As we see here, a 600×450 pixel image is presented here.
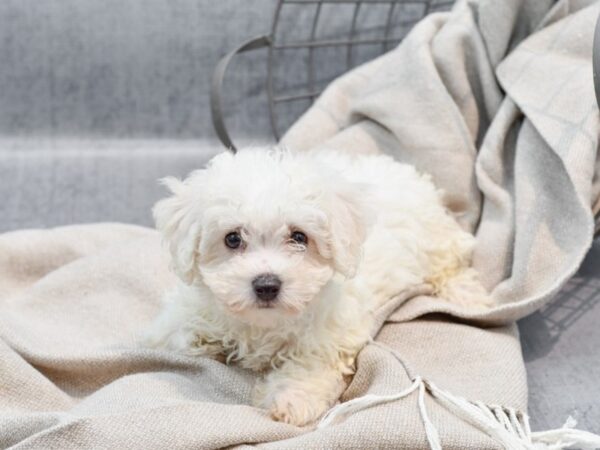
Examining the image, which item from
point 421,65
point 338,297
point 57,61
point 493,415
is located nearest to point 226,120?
point 57,61

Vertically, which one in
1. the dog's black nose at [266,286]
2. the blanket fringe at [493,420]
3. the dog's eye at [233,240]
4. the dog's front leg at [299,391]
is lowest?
the dog's front leg at [299,391]

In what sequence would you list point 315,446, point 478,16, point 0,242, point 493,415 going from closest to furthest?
1. point 315,446
2. point 493,415
3. point 0,242
4. point 478,16

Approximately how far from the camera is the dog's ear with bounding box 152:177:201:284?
1.70m

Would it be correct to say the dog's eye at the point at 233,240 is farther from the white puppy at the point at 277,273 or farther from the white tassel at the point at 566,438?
the white tassel at the point at 566,438

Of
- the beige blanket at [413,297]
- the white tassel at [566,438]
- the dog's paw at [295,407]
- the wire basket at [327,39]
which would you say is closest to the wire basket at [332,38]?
the wire basket at [327,39]

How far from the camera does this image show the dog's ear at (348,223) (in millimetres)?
1699

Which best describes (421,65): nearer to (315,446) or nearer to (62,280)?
(62,280)

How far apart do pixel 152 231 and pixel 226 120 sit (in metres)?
0.84

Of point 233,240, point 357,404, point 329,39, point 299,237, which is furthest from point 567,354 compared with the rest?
point 329,39

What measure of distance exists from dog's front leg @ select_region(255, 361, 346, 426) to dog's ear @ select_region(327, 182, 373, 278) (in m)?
0.22

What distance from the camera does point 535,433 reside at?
1.71 m

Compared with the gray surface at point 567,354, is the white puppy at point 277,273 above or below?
above

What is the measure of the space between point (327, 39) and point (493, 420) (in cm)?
199

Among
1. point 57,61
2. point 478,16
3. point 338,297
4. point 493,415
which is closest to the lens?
point 493,415
